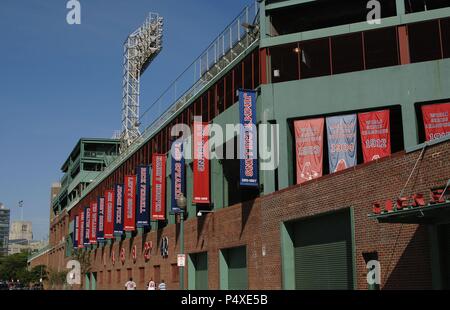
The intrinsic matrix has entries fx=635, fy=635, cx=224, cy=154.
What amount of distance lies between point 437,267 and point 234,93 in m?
16.8

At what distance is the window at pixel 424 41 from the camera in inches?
1050

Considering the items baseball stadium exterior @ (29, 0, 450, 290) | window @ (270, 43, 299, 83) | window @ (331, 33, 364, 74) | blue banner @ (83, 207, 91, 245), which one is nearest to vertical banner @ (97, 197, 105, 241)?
blue banner @ (83, 207, 91, 245)

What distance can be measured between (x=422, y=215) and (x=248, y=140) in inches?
535

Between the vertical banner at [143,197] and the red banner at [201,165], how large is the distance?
11263mm

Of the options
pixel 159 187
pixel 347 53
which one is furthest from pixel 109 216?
pixel 347 53

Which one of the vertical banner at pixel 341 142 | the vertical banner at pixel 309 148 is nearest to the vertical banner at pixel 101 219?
the vertical banner at pixel 309 148

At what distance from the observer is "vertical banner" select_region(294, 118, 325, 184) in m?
27.6

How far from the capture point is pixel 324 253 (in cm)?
2425

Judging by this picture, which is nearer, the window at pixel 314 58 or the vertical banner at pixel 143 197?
the window at pixel 314 58

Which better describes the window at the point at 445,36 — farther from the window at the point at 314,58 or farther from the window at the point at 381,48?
the window at the point at 314,58

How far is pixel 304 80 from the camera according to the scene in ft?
93.6

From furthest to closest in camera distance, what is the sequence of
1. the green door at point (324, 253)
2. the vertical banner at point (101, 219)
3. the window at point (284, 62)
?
the vertical banner at point (101, 219) → the window at point (284, 62) → the green door at point (324, 253)

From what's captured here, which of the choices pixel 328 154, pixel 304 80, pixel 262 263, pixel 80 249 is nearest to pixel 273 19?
pixel 304 80
